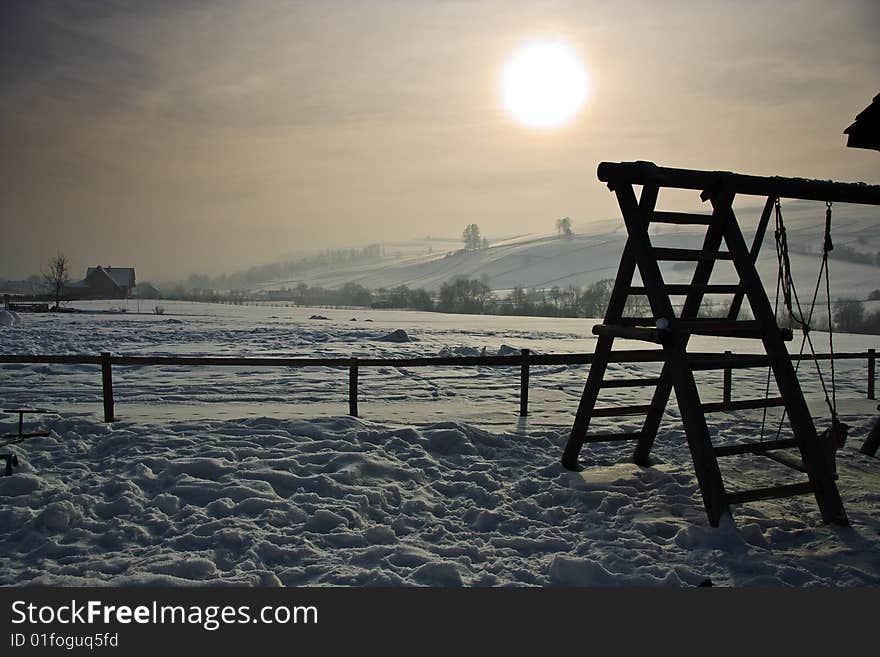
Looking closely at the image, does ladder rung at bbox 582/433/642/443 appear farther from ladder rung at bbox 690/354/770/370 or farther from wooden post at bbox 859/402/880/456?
wooden post at bbox 859/402/880/456

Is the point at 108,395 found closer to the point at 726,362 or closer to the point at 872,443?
the point at 726,362

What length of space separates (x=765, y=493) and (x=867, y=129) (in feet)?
13.3

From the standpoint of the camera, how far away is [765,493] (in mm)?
4285

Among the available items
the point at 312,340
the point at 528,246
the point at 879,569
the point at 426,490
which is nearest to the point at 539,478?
the point at 426,490

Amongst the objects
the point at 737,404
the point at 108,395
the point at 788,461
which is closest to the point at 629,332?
the point at 737,404

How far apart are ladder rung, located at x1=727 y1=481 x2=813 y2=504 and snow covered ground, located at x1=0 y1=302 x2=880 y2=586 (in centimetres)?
22

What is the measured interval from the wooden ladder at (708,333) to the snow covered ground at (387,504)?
0.38 m

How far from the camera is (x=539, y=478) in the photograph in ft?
18.4

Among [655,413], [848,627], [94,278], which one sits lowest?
[848,627]

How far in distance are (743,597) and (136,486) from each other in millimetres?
5081

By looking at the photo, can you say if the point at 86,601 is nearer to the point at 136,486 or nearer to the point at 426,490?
the point at 136,486

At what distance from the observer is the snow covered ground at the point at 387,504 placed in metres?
3.73

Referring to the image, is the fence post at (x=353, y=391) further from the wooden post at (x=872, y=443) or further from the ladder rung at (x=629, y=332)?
the wooden post at (x=872, y=443)

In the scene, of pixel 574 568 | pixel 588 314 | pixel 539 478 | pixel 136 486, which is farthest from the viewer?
pixel 588 314
